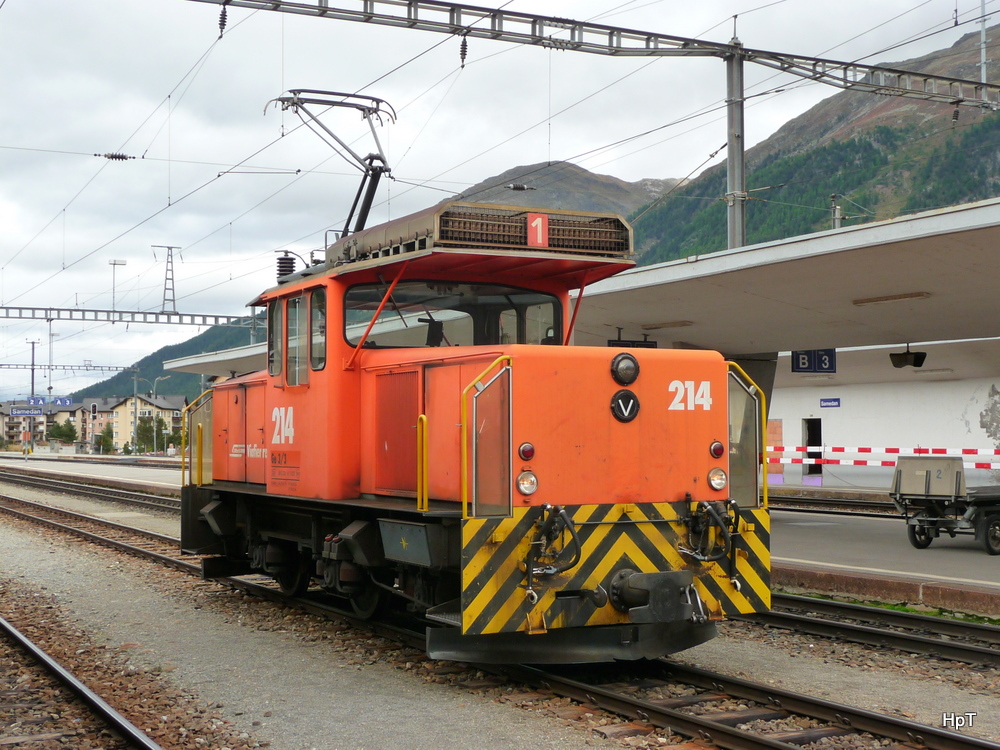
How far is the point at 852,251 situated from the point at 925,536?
14.4ft

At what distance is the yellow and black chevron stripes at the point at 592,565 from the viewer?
19.2 ft

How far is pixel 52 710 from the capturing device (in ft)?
20.0

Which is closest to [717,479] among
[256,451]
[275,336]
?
[275,336]

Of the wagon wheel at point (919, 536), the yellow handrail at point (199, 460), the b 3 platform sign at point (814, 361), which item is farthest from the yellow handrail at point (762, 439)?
the b 3 platform sign at point (814, 361)

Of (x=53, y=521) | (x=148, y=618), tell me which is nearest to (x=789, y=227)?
(x=53, y=521)

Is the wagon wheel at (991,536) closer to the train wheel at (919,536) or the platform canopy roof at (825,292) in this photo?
the train wheel at (919,536)

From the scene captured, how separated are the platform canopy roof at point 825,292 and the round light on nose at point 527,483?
227 inches

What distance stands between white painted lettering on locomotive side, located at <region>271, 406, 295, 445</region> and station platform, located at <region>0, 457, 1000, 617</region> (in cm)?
546

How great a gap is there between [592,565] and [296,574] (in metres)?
4.31

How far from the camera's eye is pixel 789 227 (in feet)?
317

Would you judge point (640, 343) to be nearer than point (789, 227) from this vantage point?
Yes

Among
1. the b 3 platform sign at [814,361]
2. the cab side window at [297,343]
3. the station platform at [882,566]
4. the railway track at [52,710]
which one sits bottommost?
the railway track at [52,710]

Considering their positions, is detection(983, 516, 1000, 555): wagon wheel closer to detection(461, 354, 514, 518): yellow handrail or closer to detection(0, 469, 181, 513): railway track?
detection(461, 354, 514, 518): yellow handrail

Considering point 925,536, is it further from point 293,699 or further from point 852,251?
point 293,699
